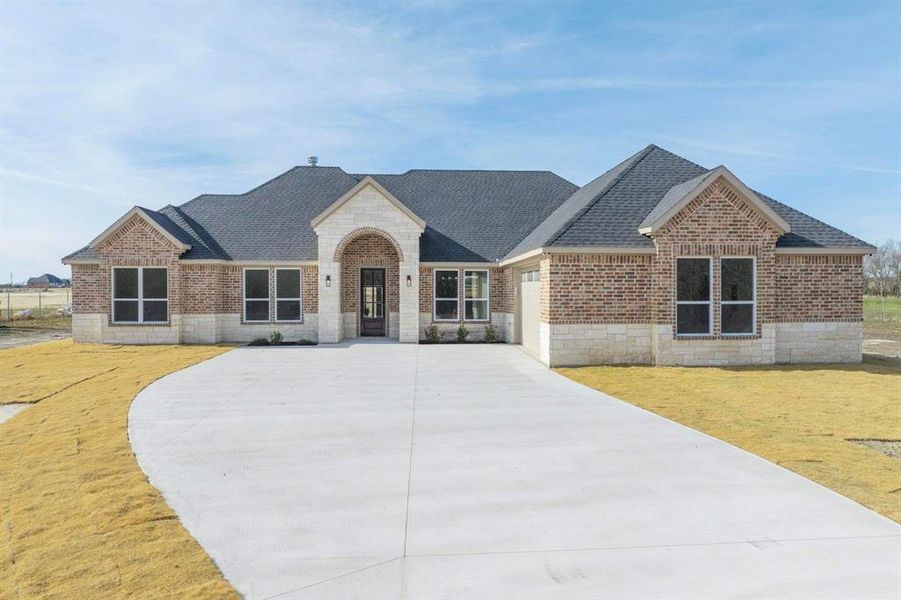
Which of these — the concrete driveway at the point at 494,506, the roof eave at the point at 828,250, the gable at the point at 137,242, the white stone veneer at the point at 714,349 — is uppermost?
the gable at the point at 137,242

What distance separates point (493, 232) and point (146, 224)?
1253cm

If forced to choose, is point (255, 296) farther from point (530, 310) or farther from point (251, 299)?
point (530, 310)

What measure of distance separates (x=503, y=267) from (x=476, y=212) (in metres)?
3.81

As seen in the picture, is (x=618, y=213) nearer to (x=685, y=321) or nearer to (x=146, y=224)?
(x=685, y=321)

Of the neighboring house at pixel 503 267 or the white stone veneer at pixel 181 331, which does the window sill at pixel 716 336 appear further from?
the white stone veneer at pixel 181 331

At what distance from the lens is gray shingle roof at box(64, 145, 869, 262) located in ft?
51.4

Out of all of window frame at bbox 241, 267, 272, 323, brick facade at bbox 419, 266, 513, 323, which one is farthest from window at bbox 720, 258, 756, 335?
window frame at bbox 241, 267, 272, 323

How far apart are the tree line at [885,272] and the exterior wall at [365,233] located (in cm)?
5185

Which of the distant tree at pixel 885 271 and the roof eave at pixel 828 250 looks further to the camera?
the distant tree at pixel 885 271

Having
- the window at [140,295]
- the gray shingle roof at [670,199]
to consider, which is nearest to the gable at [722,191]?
the gray shingle roof at [670,199]

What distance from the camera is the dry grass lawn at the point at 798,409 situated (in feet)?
20.5

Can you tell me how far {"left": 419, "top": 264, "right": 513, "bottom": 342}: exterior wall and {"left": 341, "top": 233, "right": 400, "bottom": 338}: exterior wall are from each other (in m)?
1.38

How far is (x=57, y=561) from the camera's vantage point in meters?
4.15

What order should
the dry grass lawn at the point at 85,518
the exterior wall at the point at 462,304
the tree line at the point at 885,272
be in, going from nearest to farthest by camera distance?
the dry grass lawn at the point at 85,518 < the exterior wall at the point at 462,304 < the tree line at the point at 885,272
